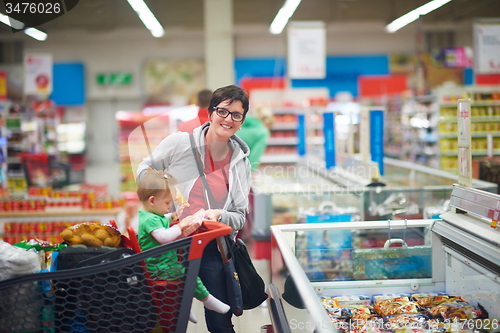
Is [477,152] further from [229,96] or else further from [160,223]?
[160,223]

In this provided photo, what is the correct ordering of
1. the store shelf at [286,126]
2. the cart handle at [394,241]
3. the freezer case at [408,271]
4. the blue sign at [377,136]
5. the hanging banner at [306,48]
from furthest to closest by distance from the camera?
the store shelf at [286,126]
the hanging banner at [306,48]
the blue sign at [377,136]
the cart handle at [394,241]
the freezer case at [408,271]

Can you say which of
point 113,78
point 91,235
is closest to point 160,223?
point 91,235

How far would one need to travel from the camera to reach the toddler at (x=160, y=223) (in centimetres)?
167

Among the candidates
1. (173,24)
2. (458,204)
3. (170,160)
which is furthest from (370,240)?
(173,24)

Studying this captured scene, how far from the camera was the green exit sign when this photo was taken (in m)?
17.8

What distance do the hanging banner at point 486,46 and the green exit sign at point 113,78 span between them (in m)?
13.7

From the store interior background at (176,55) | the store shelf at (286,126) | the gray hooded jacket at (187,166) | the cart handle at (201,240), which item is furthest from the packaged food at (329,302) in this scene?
the store interior background at (176,55)

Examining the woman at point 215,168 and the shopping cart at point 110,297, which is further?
the woman at point 215,168

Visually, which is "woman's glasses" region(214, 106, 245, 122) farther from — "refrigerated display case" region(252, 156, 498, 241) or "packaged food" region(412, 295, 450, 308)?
"refrigerated display case" region(252, 156, 498, 241)

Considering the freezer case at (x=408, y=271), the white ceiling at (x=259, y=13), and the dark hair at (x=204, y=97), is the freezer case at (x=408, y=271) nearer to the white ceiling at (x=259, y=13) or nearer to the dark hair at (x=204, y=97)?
the dark hair at (x=204, y=97)

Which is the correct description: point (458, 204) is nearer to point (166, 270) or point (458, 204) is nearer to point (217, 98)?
point (217, 98)

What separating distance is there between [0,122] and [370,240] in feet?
31.9

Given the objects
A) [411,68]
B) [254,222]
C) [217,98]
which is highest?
[411,68]

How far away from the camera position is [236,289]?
1.83 m
